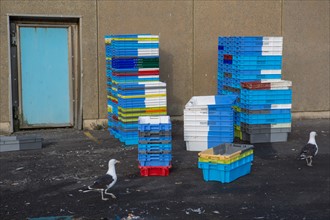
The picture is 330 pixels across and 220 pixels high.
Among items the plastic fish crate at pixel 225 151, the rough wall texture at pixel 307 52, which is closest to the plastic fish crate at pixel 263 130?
the plastic fish crate at pixel 225 151

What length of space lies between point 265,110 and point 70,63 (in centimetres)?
577

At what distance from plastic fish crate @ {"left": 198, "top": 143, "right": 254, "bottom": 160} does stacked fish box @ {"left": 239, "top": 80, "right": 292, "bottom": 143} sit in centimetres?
253

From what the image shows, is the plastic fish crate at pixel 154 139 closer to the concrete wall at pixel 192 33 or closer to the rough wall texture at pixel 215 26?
the concrete wall at pixel 192 33

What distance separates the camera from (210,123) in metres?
12.1

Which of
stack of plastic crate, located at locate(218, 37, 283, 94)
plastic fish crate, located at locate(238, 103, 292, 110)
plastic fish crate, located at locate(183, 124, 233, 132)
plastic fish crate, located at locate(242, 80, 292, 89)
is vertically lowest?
plastic fish crate, located at locate(183, 124, 233, 132)

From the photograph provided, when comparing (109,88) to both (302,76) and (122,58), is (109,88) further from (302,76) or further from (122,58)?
(302,76)

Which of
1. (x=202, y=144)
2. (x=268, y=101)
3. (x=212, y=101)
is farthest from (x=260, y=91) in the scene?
(x=202, y=144)

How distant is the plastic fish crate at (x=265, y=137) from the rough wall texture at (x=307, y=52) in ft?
12.5

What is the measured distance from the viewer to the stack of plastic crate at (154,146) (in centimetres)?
1013

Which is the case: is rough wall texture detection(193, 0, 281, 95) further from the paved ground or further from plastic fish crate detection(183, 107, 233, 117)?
plastic fish crate detection(183, 107, 233, 117)

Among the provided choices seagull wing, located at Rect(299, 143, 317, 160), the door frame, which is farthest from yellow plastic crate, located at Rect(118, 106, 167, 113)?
seagull wing, located at Rect(299, 143, 317, 160)

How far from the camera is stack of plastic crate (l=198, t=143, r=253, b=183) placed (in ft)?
31.4

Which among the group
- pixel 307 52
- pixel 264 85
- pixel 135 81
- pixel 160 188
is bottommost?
pixel 160 188

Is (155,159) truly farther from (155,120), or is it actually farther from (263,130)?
(263,130)
